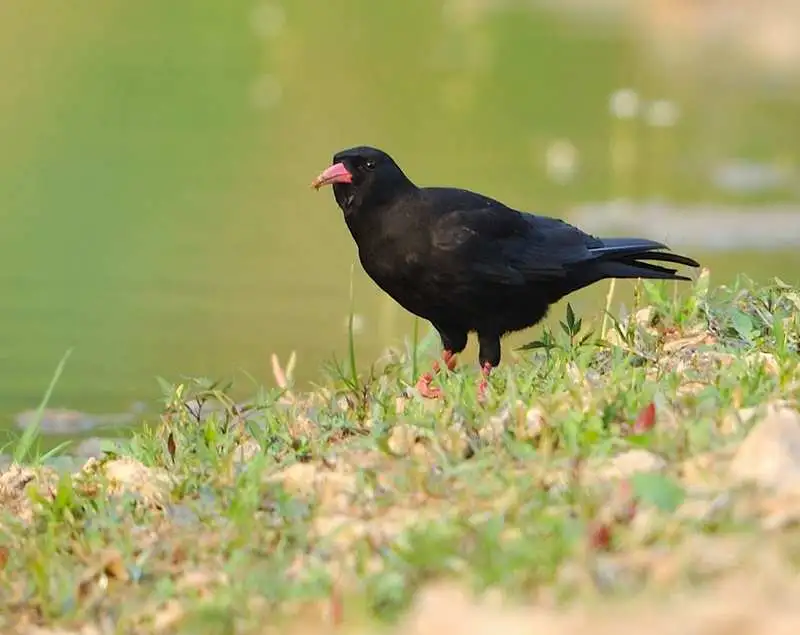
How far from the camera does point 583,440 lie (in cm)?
387

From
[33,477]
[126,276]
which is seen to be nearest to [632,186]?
[126,276]

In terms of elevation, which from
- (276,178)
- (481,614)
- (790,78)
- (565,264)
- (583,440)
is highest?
(790,78)

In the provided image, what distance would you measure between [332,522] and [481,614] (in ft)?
3.15

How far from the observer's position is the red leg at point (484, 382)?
454cm

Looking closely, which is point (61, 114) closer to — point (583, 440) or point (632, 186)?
point (632, 186)

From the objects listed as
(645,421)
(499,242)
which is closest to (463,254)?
(499,242)

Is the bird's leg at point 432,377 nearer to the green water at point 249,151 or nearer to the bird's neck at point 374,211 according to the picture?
the bird's neck at point 374,211

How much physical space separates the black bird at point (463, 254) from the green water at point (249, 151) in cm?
199

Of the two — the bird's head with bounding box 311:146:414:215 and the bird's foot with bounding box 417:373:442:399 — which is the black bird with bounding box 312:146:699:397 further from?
the bird's foot with bounding box 417:373:442:399

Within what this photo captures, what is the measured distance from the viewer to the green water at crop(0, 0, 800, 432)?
868 centimetres

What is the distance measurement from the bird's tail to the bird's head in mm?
731

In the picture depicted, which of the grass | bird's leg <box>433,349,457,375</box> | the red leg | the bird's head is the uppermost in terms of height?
the bird's head

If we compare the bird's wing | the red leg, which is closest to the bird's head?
the bird's wing

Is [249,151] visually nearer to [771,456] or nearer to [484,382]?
[484,382]
